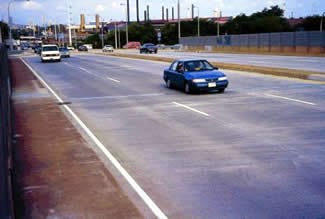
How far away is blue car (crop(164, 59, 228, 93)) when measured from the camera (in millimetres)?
17422

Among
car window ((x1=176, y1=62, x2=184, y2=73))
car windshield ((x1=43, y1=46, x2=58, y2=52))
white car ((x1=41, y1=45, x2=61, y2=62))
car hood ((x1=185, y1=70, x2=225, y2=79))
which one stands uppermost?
car windshield ((x1=43, y1=46, x2=58, y2=52))

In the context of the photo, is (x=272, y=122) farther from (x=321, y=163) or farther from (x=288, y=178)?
(x=288, y=178)

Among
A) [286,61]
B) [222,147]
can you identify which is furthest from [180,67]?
[286,61]

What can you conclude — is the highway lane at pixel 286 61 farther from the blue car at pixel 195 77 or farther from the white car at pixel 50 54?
the white car at pixel 50 54

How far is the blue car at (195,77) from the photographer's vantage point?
1742 cm

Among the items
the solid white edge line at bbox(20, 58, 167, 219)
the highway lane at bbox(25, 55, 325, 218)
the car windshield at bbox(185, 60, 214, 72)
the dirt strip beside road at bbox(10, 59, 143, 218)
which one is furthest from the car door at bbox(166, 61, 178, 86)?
the solid white edge line at bbox(20, 58, 167, 219)

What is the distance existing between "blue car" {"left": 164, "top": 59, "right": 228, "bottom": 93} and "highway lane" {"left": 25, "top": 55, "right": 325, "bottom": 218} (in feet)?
1.51

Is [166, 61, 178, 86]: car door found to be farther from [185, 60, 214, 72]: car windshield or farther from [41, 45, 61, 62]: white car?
[41, 45, 61, 62]: white car

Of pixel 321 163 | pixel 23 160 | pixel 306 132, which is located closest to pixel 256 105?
pixel 306 132

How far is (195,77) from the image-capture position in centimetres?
1753

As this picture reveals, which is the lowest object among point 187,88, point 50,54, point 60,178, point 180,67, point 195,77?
point 60,178

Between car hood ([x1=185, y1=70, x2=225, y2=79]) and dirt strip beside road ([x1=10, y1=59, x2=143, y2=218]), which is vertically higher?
car hood ([x1=185, y1=70, x2=225, y2=79])

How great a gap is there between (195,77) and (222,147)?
876 cm

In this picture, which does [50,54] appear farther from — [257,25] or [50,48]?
[257,25]
